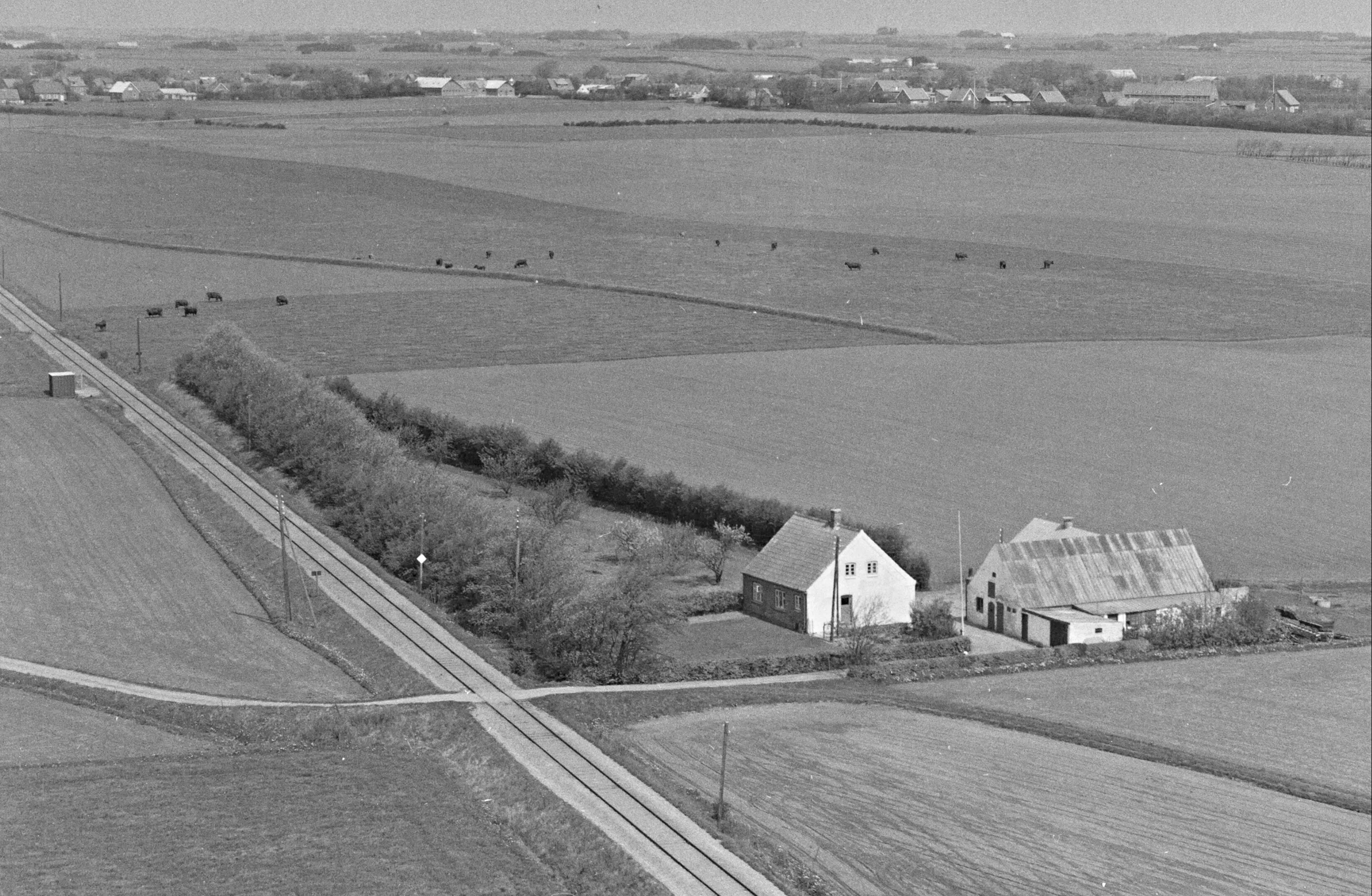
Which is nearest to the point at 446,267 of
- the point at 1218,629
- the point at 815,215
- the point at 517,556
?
the point at 815,215

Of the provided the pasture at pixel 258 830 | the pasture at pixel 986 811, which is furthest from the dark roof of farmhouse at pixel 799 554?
the pasture at pixel 258 830

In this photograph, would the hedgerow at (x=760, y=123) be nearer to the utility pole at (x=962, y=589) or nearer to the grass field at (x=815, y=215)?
the grass field at (x=815, y=215)

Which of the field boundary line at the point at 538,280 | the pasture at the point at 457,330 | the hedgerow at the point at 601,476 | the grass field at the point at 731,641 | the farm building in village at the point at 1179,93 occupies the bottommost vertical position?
the grass field at the point at 731,641

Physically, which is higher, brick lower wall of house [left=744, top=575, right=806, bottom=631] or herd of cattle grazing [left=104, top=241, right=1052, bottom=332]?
herd of cattle grazing [left=104, top=241, right=1052, bottom=332]

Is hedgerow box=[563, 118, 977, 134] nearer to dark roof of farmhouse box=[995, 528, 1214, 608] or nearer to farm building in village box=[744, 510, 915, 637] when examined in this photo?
dark roof of farmhouse box=[995, 528, 1214, 608]

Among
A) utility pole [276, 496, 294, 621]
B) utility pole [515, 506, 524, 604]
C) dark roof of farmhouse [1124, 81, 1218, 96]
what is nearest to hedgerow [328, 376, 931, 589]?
utility pole [515, 506, 524, 604]

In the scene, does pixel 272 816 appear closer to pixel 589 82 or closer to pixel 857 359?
pixel 857 359
